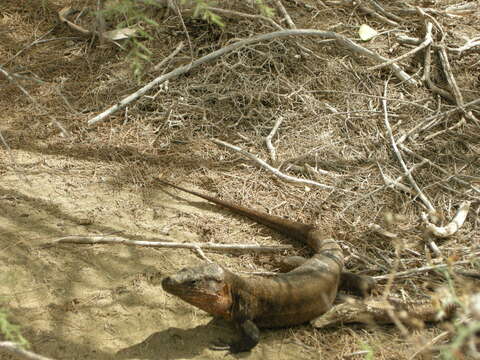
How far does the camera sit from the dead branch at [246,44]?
5796mm

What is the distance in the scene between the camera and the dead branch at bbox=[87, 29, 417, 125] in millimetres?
5796

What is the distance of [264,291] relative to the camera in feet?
12.9

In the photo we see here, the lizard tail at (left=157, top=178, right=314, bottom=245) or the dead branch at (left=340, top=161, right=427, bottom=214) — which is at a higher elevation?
the dead branch at (left=340, top=161, right=427, bottom=214)

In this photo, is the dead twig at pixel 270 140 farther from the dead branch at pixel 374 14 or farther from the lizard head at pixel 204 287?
the dead branch at pixel 374 14

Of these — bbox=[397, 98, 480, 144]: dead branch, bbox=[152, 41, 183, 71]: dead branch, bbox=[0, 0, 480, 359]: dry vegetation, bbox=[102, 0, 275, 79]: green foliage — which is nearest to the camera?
bbox=[102, 0, 275, 79]: green foliage

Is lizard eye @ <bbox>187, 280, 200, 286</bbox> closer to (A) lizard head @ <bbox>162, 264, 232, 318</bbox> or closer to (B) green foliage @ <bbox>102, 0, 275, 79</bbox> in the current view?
(A) lizard head @ <bbox>162, 264, 232, 318</bbox>

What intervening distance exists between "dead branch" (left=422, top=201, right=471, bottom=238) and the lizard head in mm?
1954

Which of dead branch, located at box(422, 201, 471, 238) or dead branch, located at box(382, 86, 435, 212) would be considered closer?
dead branch, located at box(422, 201, 471, 238)

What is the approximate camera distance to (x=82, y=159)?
533 cm

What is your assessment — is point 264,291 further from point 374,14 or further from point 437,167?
point 374,14

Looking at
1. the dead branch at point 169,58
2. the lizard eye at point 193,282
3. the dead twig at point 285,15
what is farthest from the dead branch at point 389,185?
the dead branch at point 169,58

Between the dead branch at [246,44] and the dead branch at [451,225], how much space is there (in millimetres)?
2028

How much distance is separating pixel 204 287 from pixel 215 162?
2.06 meters

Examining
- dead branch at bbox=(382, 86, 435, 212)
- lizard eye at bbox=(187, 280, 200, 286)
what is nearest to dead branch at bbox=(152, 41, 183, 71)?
dead branch at bbox=(382, 86, 435, 212)
